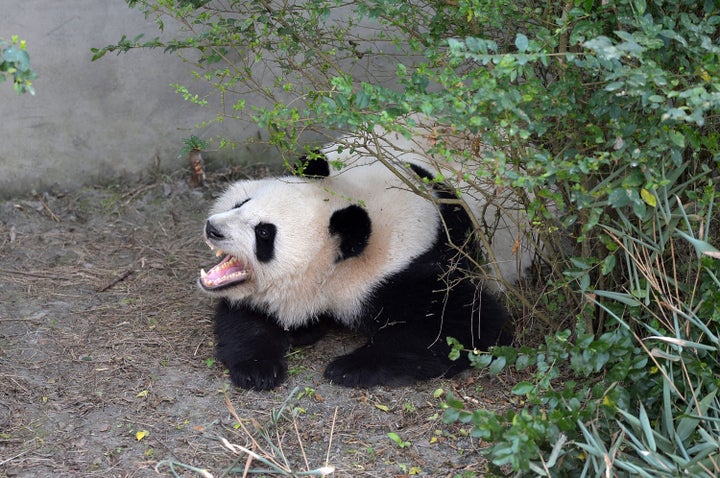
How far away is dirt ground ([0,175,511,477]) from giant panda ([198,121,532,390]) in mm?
131

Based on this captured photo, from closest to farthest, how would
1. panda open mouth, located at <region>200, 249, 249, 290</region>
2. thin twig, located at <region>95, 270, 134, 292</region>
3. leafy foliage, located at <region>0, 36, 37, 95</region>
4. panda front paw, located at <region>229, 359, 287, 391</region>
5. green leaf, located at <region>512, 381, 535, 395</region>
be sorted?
leafy foliage, located at <region>0, 36, 37, 95</region> < green leaf, located at <region>512, 381, 535, 395</region> < panda front paw, located at <region>229, 359, 287, 391</region> < panda open mouth, located at <region>200, 249, 249, 290</region> < thin twig, located at <region>95, 270, 134, 292</region>

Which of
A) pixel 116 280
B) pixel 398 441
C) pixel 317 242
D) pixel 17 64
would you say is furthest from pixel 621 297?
pixel 116 280

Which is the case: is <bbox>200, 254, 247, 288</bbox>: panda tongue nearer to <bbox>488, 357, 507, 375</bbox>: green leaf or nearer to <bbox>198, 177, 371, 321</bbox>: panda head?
<bbox>198, 177, 371, 321</bbox>: panda head

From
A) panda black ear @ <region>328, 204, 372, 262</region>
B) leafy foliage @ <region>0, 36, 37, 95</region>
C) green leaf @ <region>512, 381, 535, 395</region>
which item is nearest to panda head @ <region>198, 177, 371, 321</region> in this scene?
panda black ear @ <region>328, 204, 372, 262</region>

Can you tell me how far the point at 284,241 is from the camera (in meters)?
3.91

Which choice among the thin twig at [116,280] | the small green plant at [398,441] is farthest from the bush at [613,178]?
the thin twig at [116,280]

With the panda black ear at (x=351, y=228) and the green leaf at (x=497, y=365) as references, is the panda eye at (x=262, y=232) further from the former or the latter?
the green leaf at (x=497, y=365)

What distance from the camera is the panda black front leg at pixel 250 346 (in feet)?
12.5

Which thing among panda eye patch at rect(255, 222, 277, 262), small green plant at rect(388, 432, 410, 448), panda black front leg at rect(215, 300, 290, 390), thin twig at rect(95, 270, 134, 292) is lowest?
thin twig at rect(95, 270, 134, 292)

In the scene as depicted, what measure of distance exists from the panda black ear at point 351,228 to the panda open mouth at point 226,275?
481 millimetres

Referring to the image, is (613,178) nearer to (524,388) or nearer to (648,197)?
(648,197)

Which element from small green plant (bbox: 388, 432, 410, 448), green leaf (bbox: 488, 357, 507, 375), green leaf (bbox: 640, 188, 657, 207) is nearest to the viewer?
green leaf (bbox: 640, 188, 657, 207)

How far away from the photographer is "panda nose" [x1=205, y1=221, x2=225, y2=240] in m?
3.86

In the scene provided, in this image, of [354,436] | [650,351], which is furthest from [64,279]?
[650,351]
